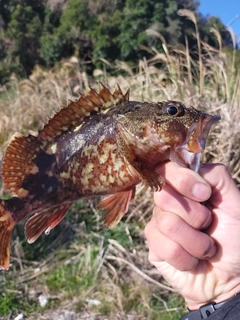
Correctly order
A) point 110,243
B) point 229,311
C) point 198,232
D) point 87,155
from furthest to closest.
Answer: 1. point 110,243
2. point 229,311
3. point 198,232
4. point 87,155

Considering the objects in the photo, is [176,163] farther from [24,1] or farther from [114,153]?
[24,1]

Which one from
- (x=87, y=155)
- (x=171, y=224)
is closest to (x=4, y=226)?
(x=87, y=155)

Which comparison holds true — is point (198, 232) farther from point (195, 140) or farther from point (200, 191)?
point (195, 140)

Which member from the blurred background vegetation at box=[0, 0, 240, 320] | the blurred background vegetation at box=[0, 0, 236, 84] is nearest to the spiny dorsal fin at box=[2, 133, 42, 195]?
the blurred background vegetation at box=[0, 0, 240, 320]

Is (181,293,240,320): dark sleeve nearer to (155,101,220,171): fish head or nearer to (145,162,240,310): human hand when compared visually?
(145,162,240,310): human hand

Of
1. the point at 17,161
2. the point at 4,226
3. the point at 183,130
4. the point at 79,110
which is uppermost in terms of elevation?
the point at 183,130

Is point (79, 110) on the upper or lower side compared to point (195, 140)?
lower
